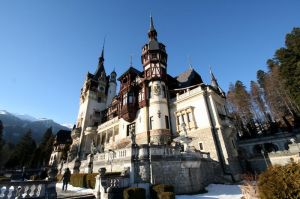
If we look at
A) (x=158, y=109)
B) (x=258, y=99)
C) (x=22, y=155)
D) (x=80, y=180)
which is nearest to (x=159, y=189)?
(x=80, y=180)

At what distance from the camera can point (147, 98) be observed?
3059cm

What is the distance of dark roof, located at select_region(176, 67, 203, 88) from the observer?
110 ft

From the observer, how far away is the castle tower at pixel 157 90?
2714 cm

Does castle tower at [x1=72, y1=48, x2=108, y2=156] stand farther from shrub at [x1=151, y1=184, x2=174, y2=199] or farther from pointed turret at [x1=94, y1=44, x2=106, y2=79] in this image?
shrub at [x1=151, y1=184, x2=174, y2=199]

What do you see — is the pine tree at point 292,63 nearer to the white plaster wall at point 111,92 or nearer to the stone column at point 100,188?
the stone column at point 100,188

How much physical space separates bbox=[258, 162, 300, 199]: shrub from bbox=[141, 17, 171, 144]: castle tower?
19851mm

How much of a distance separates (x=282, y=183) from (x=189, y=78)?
29.3 m

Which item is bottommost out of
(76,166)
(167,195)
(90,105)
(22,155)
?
(167,195)

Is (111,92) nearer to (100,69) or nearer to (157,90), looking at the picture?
(100,69)

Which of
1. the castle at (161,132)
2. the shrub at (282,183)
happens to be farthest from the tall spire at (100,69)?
the shrub at (282,183)

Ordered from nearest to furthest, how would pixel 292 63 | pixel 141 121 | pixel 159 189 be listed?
pixel 159 189
pixel 292 63
pixel 141 121

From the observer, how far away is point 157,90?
98.5ft

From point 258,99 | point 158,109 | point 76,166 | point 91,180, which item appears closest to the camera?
point 91,180

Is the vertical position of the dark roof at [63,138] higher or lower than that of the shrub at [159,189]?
higher
